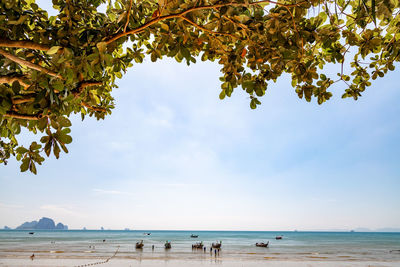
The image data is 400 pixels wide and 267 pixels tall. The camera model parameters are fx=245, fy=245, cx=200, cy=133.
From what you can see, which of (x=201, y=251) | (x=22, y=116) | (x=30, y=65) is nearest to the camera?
(x=30, y=65)

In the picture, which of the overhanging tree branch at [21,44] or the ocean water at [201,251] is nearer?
the overhanging tree branch at [21,44]

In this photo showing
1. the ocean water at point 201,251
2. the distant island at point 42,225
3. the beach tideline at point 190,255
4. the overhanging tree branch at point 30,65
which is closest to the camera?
the overhanging tree branch at point 30,65

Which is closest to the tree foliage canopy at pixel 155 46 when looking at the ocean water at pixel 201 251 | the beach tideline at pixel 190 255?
the beach tideline at pixel 190 255

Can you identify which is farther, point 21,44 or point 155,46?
point 155,46

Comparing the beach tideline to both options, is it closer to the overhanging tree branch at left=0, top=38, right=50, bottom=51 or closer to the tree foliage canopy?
the tree foliage canopy

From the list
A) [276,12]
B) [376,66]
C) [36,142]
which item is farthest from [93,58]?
[376,66]

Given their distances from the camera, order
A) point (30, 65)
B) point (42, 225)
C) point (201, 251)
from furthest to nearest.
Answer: point (42, 225) < point (201, 251) < point (30, 65)

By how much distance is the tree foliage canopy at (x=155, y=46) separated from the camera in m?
1.48

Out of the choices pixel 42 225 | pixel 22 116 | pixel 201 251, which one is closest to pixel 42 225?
pixel 42 225

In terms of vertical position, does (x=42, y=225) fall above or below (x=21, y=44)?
below

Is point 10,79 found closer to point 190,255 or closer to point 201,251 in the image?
point 190,255

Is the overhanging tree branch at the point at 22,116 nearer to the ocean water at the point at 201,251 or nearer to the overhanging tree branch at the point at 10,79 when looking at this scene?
the overhanging tree branch at the point at 10,79

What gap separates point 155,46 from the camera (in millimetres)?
2205

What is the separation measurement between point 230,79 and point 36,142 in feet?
4.94
